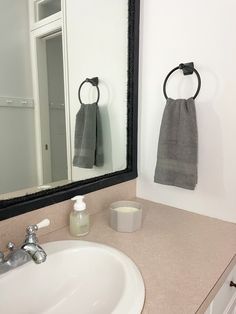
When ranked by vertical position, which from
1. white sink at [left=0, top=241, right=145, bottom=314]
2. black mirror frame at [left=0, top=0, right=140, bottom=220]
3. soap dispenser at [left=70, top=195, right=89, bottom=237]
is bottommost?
white sink at [left=0, top=241, right=145, bottom=314]

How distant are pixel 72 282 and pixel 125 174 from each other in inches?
21.7

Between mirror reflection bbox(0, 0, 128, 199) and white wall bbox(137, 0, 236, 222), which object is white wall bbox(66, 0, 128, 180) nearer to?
mirror reflection bbox(0, 0, 128, 199)

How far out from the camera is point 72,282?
0.77 metres

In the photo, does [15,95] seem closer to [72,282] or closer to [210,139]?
[72,282]

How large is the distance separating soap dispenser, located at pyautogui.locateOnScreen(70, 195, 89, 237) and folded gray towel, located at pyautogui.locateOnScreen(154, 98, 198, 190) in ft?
1.25

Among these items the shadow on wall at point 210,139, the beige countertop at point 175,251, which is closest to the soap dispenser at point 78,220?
the beige countertop at point 175,251

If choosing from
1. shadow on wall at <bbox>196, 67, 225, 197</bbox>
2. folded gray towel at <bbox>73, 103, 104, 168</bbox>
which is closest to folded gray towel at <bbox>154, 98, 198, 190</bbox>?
shadow on wall at <bbox>196, 67, 225, 197</bbox>

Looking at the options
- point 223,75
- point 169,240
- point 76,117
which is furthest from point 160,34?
point 169,240

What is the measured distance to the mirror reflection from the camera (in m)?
0.81

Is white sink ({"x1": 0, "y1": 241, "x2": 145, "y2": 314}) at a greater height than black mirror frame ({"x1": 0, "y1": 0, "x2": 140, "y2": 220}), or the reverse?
black mirror frame ({"x1": 0, "y1": 0, "x2": 140, "y2": 220})

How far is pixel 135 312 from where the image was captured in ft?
1.76

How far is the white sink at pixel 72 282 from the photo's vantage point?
658 millimetres

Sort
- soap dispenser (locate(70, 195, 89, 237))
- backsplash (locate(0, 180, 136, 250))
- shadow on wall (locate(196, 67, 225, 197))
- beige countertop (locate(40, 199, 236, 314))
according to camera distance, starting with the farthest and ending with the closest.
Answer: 1. shadow on wall (locate(196, 67, 225, 197))
2. soap dispenser (locate(70, 195, 89, 237))
3. backsplash (locate(0, 180, 136, 250))
4. beige countertop (locate(40, 199, 236, 314))

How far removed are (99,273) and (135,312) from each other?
0.25 metres
